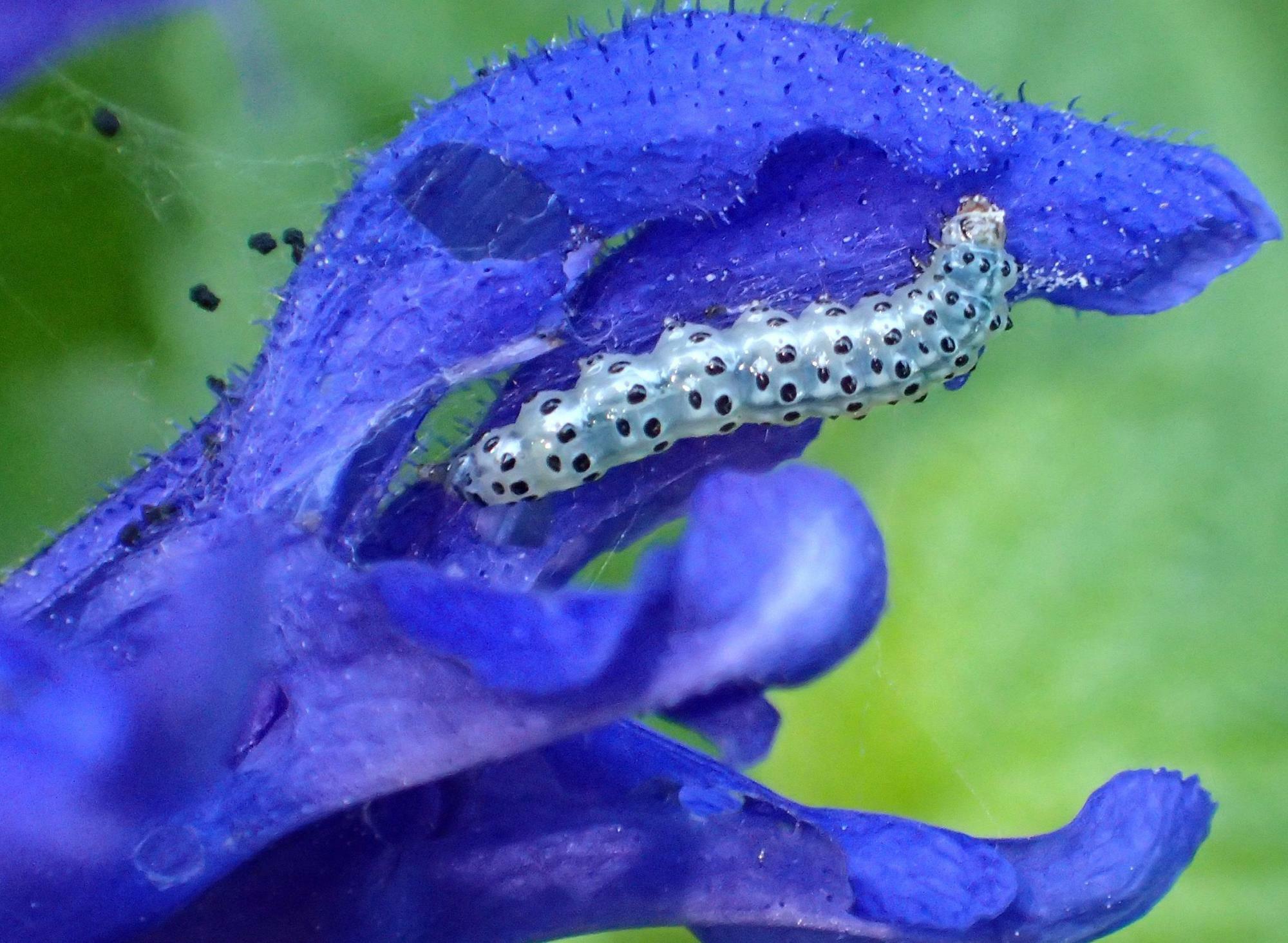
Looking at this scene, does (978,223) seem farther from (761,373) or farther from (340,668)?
(340,668)

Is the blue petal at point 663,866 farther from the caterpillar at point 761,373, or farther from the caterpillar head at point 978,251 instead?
the caterpillar head at point 978,251

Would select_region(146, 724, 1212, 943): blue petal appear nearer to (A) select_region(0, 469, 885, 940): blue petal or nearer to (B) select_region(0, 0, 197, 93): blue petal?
(A) select_region(0, 469, 885, 940): blue petal

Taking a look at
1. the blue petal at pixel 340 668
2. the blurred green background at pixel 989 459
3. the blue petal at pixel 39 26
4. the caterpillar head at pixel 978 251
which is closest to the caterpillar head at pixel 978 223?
the caterpillar head at pixel 978 251

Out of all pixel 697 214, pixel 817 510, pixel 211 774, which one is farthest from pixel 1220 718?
pixel 211 774

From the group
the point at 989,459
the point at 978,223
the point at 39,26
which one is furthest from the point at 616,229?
the point at 989,459

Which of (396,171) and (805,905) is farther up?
(396,171)

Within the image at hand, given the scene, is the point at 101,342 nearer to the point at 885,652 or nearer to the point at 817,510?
the point at 885,652
